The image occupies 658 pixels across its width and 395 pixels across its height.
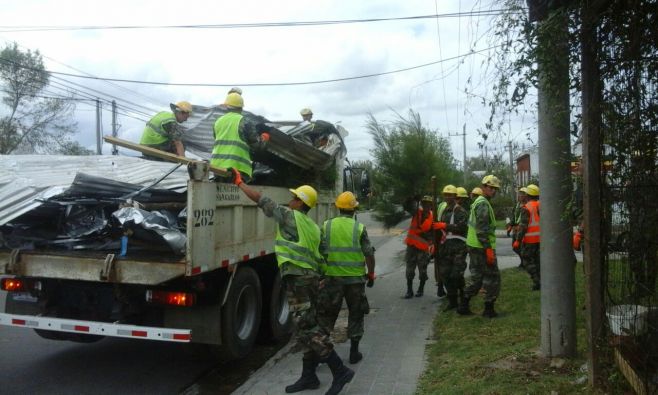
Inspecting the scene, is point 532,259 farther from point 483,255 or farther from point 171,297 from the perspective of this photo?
point 171,297

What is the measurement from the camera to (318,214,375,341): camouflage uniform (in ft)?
18.1

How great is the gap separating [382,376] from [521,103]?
266 cm

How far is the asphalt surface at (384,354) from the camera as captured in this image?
5.08m

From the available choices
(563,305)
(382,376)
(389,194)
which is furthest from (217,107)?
(563,305)

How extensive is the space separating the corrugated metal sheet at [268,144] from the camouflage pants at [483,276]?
239 cm

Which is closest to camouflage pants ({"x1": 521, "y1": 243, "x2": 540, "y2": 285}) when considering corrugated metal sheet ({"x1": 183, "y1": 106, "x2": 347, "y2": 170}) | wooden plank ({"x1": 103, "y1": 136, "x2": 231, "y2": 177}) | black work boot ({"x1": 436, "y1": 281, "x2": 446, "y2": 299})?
black work boot ({"x1": 436, "y1": 281, "x2": 446, "y2": 299})

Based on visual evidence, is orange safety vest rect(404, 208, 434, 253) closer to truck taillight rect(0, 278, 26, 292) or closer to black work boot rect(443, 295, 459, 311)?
black work boot rect(443, 295, 459, 311)

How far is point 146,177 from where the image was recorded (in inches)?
241

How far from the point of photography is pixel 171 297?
5113mm

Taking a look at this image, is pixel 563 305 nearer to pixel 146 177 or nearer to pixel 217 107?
pixel 146 177

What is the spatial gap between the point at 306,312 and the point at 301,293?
168 millimetres

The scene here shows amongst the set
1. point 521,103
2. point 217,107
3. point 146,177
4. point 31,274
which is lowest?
A: point 31,274

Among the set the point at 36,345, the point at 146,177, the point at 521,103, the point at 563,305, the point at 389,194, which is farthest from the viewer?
the point at 389,194

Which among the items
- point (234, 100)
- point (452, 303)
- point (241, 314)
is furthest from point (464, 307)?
point (234, 100)
